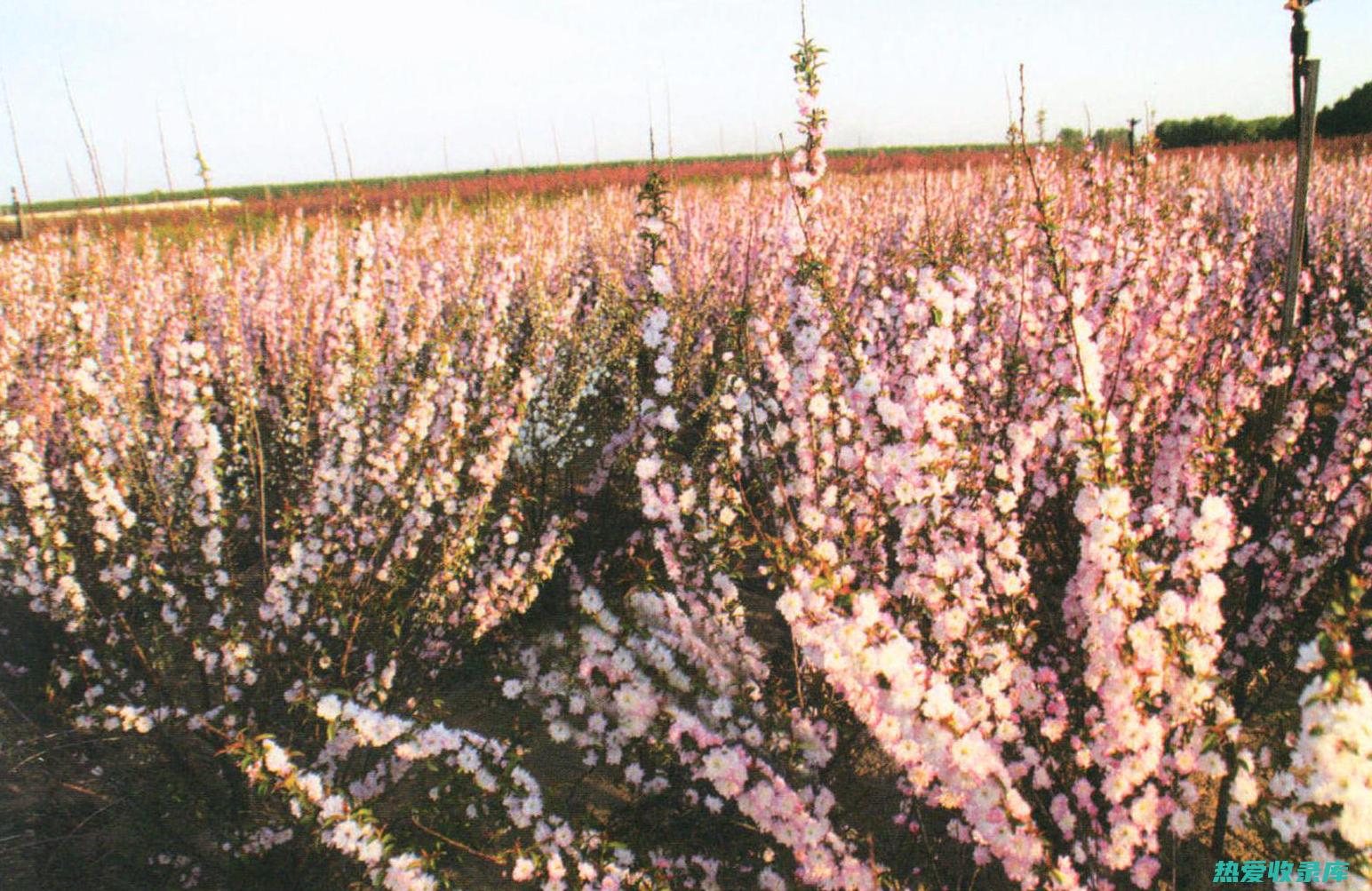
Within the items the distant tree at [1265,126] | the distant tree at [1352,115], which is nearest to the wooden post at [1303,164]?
the distant tree at [1265,126]

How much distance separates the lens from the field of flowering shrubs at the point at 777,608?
1.87 m

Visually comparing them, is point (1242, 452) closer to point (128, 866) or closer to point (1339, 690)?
point (1339, 690)

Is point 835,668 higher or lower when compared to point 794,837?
higher

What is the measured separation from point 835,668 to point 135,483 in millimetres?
3163

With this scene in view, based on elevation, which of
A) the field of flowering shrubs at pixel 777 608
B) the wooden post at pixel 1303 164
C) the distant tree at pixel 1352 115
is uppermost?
the distant tree at pixel 1352 115

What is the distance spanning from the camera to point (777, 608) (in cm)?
326

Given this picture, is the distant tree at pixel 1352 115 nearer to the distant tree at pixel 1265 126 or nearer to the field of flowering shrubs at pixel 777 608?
the distant tree at pixel 1265 126

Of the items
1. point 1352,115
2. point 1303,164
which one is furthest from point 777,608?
point 1352,115

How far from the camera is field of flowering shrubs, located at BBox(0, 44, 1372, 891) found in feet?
6.14

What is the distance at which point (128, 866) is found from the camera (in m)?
2.74

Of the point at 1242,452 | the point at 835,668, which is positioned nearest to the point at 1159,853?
the point at 835,668

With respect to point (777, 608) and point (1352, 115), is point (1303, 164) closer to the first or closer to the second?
point (777, 608)

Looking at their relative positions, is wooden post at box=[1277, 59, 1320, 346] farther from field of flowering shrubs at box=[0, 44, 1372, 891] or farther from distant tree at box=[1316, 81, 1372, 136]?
distant tree at box=[1316, 81, 1372, 136]

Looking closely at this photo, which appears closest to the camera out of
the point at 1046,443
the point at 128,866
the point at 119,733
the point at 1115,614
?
the point at 1115,614
